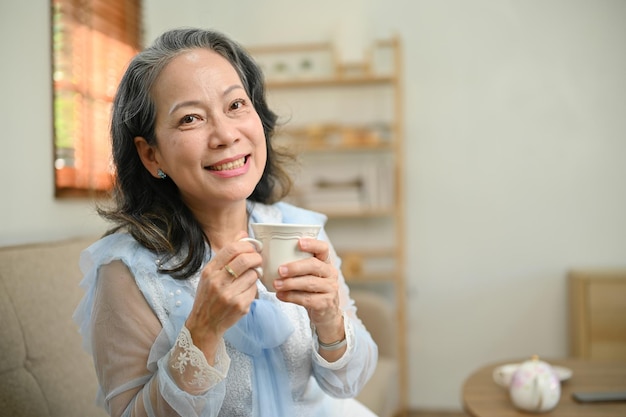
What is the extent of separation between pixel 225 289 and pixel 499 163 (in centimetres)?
280

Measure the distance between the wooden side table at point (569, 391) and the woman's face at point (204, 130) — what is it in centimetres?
110

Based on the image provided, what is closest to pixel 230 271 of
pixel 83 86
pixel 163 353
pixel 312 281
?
pixel 312 281

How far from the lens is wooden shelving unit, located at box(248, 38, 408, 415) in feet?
11.3

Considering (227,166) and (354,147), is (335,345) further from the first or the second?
(354,147)

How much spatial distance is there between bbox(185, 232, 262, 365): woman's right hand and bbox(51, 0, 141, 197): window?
127 cm

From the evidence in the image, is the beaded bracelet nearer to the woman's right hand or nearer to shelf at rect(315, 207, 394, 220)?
the woman's right hand

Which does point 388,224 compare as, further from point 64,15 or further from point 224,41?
point 224,41

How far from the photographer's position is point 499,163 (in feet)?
11.5

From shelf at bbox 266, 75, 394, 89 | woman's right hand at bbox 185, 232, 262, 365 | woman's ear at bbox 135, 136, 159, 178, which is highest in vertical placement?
shelf at bbox 266, 75, 394, 89

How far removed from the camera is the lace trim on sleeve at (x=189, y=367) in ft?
3.37

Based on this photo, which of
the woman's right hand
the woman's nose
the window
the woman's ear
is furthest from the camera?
the window

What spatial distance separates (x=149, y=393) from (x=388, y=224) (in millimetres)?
2694

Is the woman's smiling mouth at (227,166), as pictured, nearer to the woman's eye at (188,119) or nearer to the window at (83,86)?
the woman's eye at (188,119)

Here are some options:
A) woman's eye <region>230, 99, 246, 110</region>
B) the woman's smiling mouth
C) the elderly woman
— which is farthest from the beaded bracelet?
woman's eye <region>230, 99, 246, 110</region>
